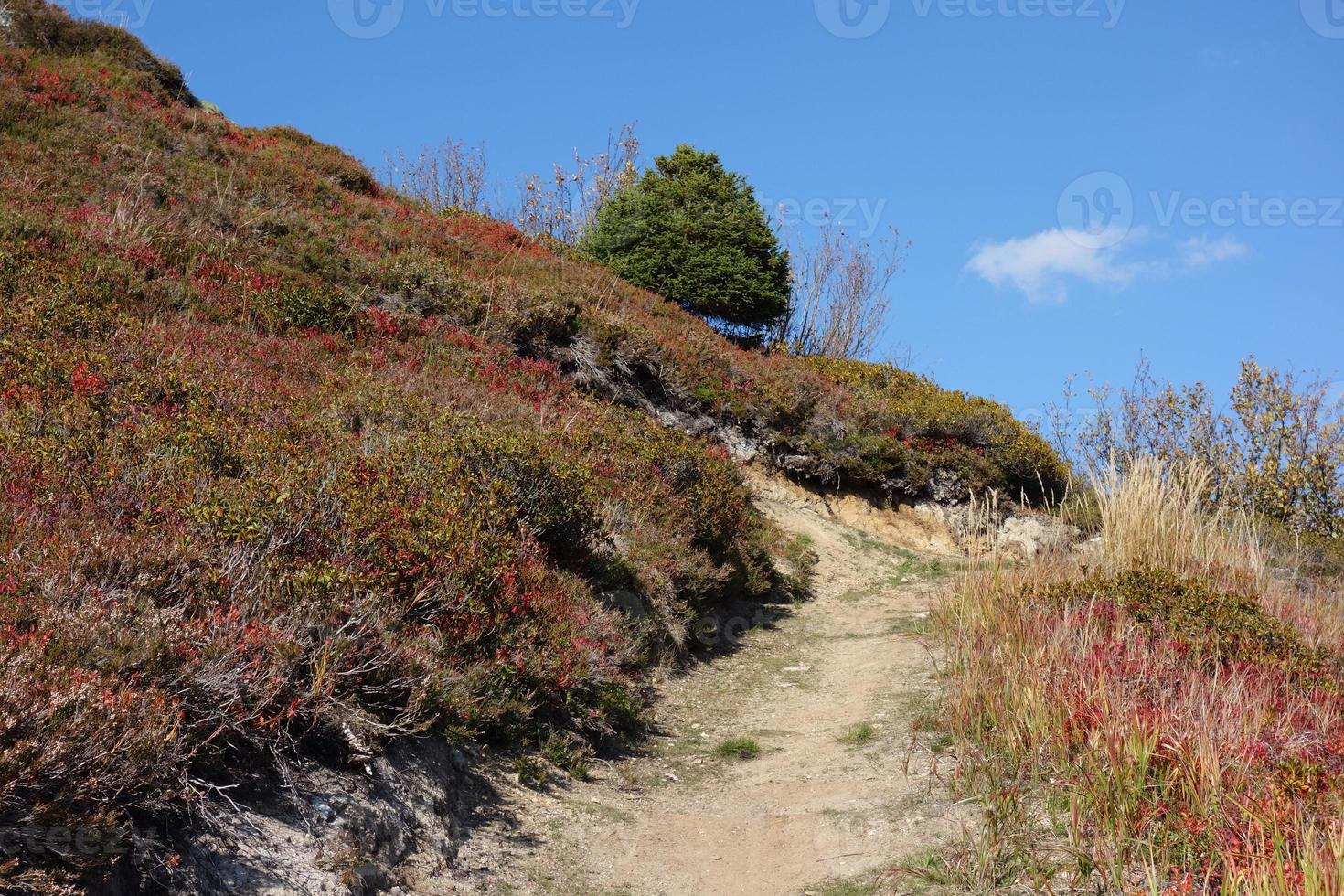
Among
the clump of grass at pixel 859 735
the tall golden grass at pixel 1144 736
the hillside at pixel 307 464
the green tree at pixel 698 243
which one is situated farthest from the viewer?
the green tree at pixel 698 243

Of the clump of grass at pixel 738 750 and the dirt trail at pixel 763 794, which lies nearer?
the dirt trail at pixel 763 794

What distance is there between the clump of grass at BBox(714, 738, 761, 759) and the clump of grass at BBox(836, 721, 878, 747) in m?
0.66

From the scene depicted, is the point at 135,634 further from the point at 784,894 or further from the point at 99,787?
the point at 784,894

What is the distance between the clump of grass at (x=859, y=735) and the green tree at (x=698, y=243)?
597 inches

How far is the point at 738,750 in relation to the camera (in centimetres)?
703

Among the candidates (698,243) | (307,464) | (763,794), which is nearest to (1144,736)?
(763,794)

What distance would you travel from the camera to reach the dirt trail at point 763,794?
4879 millimetres

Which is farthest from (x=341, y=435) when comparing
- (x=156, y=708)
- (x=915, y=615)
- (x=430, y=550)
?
(x=915, y=615)

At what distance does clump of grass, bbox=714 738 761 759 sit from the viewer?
696 centimetres

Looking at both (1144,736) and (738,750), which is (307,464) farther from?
(1144,736)

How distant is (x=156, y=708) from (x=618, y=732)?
3.94m

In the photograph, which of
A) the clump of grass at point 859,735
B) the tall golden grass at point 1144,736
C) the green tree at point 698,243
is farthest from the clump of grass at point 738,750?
the green tree at point 698,243

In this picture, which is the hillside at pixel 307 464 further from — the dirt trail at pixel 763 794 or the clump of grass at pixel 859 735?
the clump of grass at pixel 859 735

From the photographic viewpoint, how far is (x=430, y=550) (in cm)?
578
